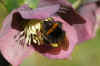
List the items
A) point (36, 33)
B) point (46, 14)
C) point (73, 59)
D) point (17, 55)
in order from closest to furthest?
1. point (46, 14)
2. point (17, 55)
3. point (36, 33)
4. point (73, 59)

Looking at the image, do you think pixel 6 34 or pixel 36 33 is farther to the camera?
pixel 36 33

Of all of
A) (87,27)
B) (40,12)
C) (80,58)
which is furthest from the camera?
(80,58)

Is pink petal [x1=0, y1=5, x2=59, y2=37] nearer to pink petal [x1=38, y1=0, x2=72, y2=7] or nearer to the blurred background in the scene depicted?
pink petal [x1=38, y1=0, x2=72, y2=7]

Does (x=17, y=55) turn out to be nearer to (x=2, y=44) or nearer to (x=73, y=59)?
(x=2, y=44)

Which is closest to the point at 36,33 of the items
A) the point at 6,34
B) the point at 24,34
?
the point at 24,34

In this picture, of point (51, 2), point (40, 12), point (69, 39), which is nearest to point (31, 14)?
point (40, 12)

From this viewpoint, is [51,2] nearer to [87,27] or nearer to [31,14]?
[31,14]
